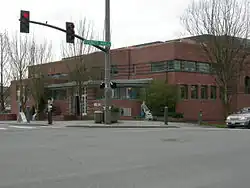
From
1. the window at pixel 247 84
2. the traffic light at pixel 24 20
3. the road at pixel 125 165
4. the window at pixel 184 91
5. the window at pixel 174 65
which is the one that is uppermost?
the traffic light at pixel 24 20

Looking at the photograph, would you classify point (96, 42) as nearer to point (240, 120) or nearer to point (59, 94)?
point (240, 120)

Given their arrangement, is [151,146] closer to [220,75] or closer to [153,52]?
[220,75]

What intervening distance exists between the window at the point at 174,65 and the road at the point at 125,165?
24079 millimetres

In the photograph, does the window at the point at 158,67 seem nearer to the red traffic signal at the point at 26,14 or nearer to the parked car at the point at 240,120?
the parked car at the point at 240,120

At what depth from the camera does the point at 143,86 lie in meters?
39.6

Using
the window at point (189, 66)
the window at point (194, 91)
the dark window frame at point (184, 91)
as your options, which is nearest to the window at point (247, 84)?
the window at point (194, 91)

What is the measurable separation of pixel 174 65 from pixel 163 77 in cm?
155

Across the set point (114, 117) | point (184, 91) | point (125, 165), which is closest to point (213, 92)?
point (184, 91)

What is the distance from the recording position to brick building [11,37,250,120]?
39.3 metres

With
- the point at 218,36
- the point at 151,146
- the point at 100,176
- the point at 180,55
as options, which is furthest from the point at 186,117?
the point at 100,176

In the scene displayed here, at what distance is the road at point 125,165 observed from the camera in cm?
832

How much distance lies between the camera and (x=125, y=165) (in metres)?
10.3

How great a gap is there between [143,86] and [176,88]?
3.31m

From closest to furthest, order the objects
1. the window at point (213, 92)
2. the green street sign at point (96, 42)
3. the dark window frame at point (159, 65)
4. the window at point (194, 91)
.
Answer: the green street sign at point (96, 42) → the dark window frame at point (159, 65) → the window at point (194, 91) → the window at point (213, 92)
